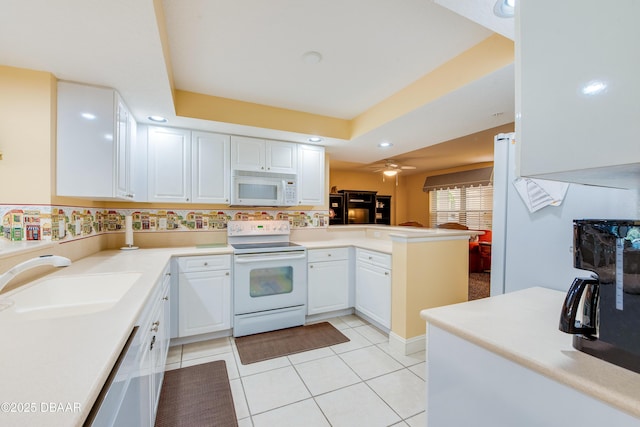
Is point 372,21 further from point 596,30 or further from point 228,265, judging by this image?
point 228,265

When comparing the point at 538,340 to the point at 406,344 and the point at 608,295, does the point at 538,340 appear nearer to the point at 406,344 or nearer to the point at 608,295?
the point at 608,295

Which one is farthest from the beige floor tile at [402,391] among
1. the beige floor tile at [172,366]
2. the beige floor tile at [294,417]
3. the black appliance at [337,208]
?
the black appliance at [337,208]

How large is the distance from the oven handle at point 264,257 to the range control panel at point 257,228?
0.56m

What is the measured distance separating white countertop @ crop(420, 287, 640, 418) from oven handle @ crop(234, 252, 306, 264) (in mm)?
1902

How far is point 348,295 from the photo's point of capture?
3.12 m

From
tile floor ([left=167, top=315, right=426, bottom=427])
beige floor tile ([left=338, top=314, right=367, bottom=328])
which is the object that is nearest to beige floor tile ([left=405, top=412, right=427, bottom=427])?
tile floor ([left=167, top=315, right=426, bottom=427])

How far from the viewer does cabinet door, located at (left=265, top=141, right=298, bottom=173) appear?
314 cm

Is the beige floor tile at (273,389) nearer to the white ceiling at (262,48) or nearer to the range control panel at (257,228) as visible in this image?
the range control panel at (257,228)

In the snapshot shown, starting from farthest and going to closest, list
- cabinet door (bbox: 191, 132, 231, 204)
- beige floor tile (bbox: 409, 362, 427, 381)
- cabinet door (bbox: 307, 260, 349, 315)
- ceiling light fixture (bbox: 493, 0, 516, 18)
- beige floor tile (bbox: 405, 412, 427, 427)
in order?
cabinet door (bbox: 307, 260, 349, 315) < cabinet door (bbox: 191, 132, 231, 204) < beige floor tile (bbox: 409, 362, 427, 381) < beige floor tile (bbox: 405, 412, 427, 427) < ceiling light fixture (bbox: 493, 0, 516, 18)

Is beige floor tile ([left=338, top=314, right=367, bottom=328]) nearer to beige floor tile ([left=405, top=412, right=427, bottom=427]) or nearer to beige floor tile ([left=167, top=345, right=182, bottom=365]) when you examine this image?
beige floor tile ([left=405, top=412, right=427, bottom=427])

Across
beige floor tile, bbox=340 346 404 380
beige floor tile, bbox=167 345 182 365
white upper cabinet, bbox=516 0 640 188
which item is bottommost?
beige floor tile, bbox=167 345 182 365

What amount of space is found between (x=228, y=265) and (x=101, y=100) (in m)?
1.65

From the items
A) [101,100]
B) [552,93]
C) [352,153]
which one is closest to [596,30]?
[552,93]

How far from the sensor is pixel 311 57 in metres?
1.95
